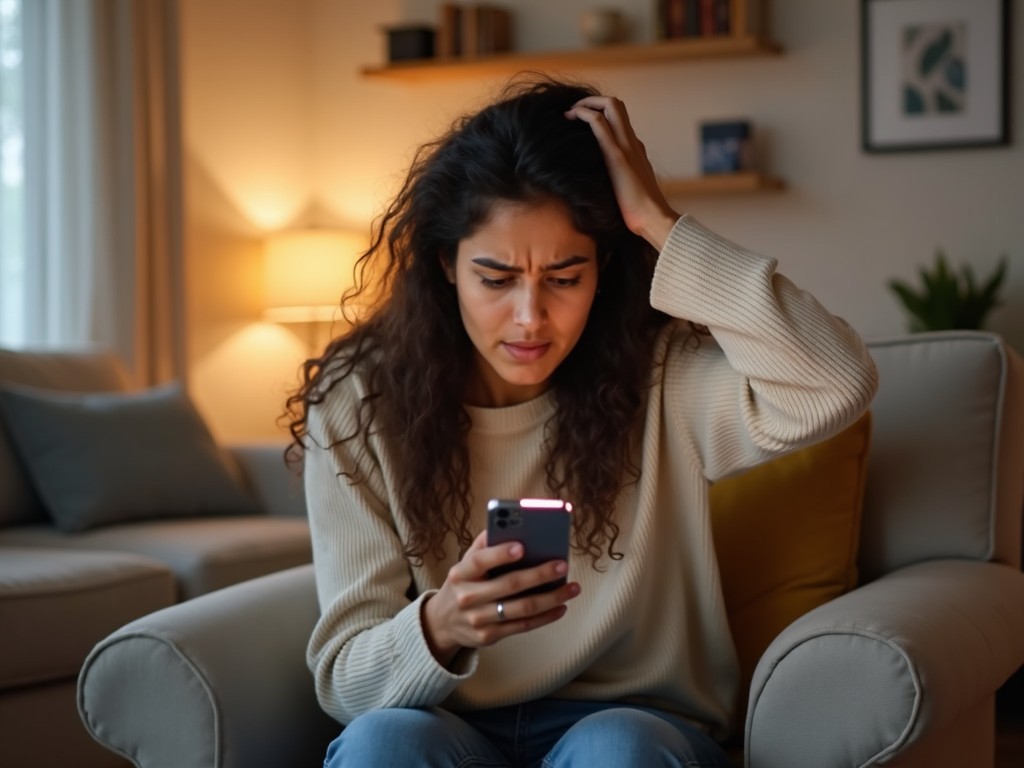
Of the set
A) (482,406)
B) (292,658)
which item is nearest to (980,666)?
(482,406)

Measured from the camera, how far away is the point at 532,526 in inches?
53.5

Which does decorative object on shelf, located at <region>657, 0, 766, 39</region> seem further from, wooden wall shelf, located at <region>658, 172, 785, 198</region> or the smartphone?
the smartphone

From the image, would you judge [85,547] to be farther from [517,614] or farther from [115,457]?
[517,614]

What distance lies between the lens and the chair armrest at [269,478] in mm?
3504

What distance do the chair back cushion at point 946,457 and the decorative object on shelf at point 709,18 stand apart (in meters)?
2.44

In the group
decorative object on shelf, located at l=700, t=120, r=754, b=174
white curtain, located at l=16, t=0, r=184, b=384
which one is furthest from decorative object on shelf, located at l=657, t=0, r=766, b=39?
white curtain, located at l=16, t=0, r=184, b=384

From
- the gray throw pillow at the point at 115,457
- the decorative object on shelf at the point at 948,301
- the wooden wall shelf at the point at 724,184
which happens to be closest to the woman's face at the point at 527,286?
the gray throw pillow at the point at 115,457

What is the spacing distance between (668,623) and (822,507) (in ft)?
0.96

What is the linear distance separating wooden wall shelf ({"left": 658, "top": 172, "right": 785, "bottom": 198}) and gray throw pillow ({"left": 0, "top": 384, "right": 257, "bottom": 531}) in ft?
5.39

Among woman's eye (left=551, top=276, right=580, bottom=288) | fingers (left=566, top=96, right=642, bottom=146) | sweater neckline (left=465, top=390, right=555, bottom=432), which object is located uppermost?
fingers (left=566, top=96, right=642, bottom=146)

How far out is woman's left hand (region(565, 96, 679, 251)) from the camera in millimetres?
1640

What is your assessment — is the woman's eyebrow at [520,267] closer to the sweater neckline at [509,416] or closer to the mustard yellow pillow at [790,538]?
the sweater neckline at [509,416]

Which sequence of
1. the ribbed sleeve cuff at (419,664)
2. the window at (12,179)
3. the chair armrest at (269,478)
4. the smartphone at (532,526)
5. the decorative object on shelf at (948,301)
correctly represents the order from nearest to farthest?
the smartphone at (532,526) < the ribbed sleeve cuff at (419,664) < the chair armrest at (269,478) < the decorative object on shelf at (948,301) < the window at (12,179)

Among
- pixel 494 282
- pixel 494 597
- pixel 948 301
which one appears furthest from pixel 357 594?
pixel 948 301
